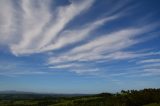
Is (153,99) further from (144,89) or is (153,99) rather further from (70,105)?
(70,105)

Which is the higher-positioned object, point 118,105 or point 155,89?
point 155,89

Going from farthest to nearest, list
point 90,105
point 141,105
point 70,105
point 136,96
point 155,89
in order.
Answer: point 70,105 < point 90,105 < point 155,89 < point 136,96 < point 141,105

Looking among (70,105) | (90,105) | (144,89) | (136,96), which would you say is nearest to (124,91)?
(144,89)

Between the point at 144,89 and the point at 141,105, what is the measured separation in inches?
1004

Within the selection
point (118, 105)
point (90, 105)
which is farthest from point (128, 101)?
point (90, 105)

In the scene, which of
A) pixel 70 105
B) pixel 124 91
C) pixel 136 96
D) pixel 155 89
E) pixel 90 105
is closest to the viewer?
pixel 136 96

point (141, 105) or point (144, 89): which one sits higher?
point (144, 89)

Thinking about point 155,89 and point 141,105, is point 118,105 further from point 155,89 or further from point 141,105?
point 155,89

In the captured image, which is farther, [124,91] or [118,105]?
[124,91]

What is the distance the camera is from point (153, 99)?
98.9 m

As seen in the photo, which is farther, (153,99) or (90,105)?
(90,105)

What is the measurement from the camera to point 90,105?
174m

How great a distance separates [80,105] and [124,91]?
58834 millimetres

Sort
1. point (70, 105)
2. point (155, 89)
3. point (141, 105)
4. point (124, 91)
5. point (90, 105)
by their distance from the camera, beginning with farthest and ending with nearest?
point (70, 105)
point (90, 105)
point (124, 91)
point (155, 89)
point (141, 105)
